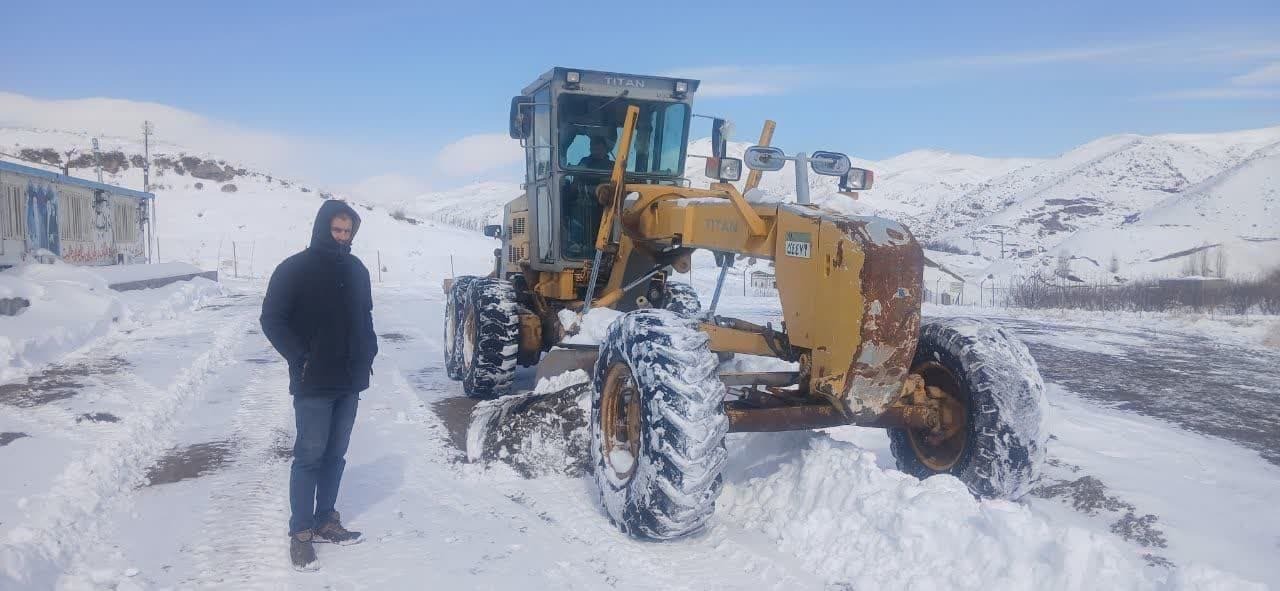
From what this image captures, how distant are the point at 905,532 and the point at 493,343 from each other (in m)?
4.72

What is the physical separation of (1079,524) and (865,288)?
2.04 metres

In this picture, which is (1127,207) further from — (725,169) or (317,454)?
(317,454)

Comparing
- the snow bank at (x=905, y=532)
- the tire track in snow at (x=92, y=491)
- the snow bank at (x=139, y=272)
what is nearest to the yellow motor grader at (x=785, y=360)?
the snow bank at (x=905, y=532)

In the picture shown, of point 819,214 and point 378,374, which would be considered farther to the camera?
point 378,374

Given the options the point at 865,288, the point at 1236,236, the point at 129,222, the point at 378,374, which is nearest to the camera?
the point at 865,288

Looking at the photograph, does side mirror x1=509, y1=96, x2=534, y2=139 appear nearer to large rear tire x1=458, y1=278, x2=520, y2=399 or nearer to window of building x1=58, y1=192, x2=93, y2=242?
large rear tire x1=458, y1=278, x2=520, y2=399

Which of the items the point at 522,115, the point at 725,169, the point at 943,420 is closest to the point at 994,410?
the point at 943,420

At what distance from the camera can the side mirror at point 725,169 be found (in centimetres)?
565

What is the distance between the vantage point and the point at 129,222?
91.0 feet

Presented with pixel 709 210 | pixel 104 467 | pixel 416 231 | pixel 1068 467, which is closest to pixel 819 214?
pixel 709 210

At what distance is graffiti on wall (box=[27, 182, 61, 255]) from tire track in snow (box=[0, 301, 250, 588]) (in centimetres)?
1444

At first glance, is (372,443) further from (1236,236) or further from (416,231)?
(1236,236)

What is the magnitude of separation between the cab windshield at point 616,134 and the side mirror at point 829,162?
2.61 metres

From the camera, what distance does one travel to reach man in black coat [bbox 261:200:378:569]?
414 centimetres
